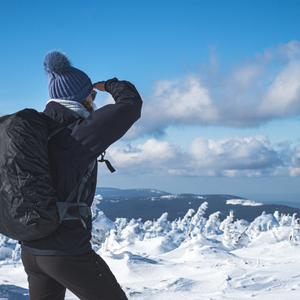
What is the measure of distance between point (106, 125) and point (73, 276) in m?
0.94

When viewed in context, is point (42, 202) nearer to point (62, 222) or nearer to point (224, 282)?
point (62, 222)

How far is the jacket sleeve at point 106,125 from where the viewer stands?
1676 millimetres

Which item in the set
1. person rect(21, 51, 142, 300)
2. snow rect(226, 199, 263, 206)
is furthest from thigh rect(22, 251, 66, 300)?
snow rect(226, 199, 263, 206)

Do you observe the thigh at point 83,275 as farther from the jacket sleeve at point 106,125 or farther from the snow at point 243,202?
the snow at point 243,202

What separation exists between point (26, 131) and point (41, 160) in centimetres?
18

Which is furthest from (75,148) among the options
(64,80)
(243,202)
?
(243,202)

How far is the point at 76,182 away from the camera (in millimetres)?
1752

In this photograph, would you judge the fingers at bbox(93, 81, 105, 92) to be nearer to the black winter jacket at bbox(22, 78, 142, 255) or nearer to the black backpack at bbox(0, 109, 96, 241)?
Result: the black winter jacket at bbox(22, 78, 142, 255)

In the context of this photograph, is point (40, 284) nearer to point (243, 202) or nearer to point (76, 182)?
point (76, 182)

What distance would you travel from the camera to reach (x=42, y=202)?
5.07ft

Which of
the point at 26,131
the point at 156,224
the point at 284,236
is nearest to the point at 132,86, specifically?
the point at 26,131

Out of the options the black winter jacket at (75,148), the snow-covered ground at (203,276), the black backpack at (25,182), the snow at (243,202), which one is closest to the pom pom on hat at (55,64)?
the black winter jacket at (75,148)

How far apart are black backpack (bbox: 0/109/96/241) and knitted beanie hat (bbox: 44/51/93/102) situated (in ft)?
1.37

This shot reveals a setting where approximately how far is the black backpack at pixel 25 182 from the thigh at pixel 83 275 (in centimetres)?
21
